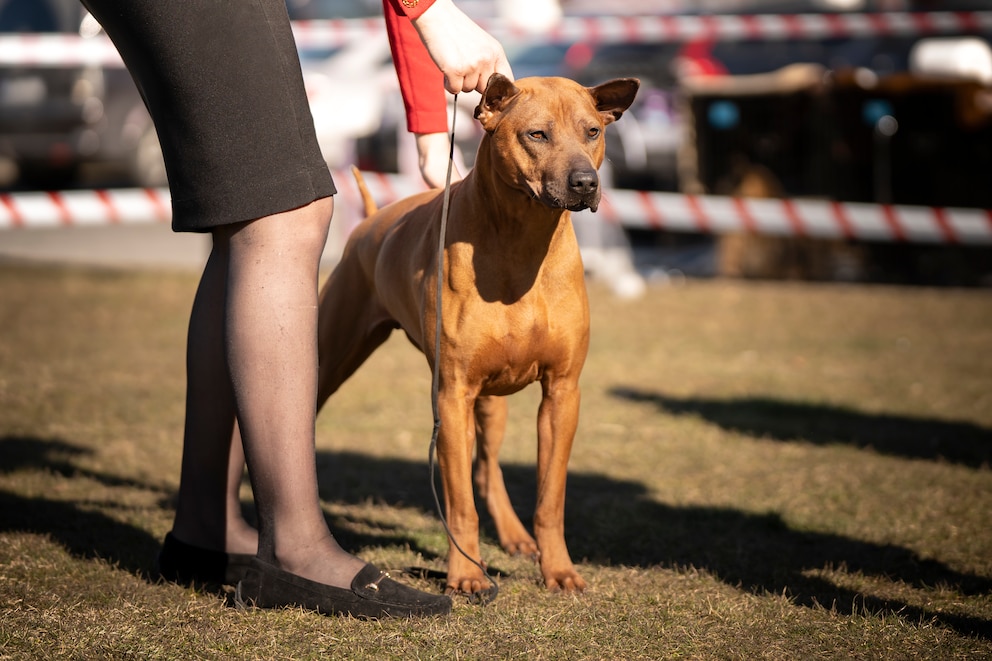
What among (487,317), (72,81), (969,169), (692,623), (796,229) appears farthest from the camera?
(72,81)

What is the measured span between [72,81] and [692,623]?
41.5 ft

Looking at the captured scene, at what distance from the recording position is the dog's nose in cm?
257

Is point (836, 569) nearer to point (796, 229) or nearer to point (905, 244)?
point (796, 229)

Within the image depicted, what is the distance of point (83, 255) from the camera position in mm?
10336

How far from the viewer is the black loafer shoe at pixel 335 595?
8.14 feet

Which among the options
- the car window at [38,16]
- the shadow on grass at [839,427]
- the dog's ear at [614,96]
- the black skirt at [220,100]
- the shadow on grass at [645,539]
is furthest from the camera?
the car window at [38,16]

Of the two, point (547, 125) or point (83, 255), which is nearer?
point (547, 125)

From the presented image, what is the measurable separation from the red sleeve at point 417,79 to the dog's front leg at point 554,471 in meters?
0.81

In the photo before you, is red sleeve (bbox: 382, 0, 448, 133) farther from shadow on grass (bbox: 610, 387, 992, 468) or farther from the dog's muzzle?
shadow on grass (bbox: 610, 387, 992, 468)

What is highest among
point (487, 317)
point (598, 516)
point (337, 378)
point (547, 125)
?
point (547, 125)

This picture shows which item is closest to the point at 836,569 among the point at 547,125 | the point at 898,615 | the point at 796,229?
the point at 898,615

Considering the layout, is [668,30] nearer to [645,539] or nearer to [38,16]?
[645,539]

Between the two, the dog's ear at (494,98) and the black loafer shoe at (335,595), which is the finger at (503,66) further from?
the black loafer shoe at (335,595)

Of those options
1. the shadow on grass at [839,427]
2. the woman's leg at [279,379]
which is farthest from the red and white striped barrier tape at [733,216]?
the woman's leg at [279,379]
